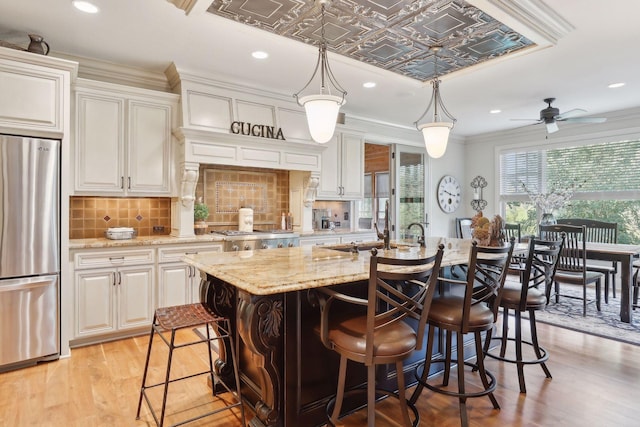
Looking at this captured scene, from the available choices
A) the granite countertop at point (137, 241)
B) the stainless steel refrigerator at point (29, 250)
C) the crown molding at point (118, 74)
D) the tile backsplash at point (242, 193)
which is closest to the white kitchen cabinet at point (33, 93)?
the stainless steel refrigerator at point (29, 250)

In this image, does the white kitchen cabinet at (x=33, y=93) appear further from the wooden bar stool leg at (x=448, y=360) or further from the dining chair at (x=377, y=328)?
the wooden bar stool leg at (x=448, y=360)

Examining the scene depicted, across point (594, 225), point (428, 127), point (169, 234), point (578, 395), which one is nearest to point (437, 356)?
point (578, 395)

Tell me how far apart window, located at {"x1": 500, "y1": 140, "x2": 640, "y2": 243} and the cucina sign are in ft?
15.3

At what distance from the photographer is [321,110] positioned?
225cm

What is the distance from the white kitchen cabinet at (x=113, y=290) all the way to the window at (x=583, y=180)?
6.17m

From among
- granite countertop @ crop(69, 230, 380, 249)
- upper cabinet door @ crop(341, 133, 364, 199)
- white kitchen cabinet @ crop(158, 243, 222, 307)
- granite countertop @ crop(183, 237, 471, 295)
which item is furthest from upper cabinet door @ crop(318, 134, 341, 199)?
granite countertop @ crop(183, 237, 471, 295)

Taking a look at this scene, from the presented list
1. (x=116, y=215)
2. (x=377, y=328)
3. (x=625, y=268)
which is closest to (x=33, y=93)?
(x=116, y=215)

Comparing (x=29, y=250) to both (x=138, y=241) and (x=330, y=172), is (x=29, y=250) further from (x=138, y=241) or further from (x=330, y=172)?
(x=330, y=172)

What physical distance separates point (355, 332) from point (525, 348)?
2218mm

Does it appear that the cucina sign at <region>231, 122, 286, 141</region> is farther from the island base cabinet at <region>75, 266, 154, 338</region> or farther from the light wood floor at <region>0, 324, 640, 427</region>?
the light wood floor at <region>0, 324, 640, 427</region>

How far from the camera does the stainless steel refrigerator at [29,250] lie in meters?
2.70

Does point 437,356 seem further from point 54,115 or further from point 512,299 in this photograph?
point 54,115

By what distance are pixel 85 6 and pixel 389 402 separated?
11.1ft

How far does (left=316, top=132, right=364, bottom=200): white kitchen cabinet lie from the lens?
5055 millimetres
